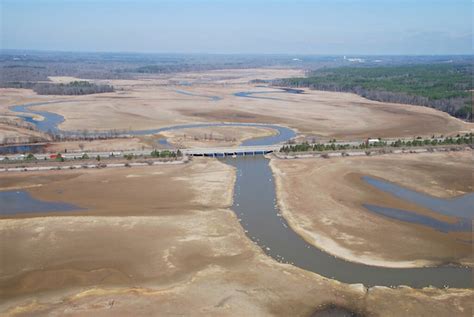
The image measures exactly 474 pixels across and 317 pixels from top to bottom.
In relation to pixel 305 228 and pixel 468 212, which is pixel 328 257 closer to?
pixel 305 228

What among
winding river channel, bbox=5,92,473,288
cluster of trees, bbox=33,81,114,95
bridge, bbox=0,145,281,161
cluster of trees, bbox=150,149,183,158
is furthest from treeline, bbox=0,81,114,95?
winding river channel, bbox=5,92,473,288

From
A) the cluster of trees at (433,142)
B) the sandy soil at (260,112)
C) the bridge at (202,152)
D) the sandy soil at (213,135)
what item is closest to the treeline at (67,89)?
the sandy soil at (260,112)

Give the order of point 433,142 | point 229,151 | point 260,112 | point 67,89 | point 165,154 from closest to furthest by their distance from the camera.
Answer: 1. point 165,154
2. point 229,151
3. point 433,142
4. point 260,112
5. point 67,89

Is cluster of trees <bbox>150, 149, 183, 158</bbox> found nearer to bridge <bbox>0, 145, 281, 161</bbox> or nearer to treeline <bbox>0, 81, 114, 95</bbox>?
bridge <bbox>0, 145, 281, 161</bbox>

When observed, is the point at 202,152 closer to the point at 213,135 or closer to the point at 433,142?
the point at 213,135

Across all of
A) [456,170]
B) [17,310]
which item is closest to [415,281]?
[17,310]

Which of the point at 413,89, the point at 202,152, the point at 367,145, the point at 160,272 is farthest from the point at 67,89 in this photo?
the point at 160,272
